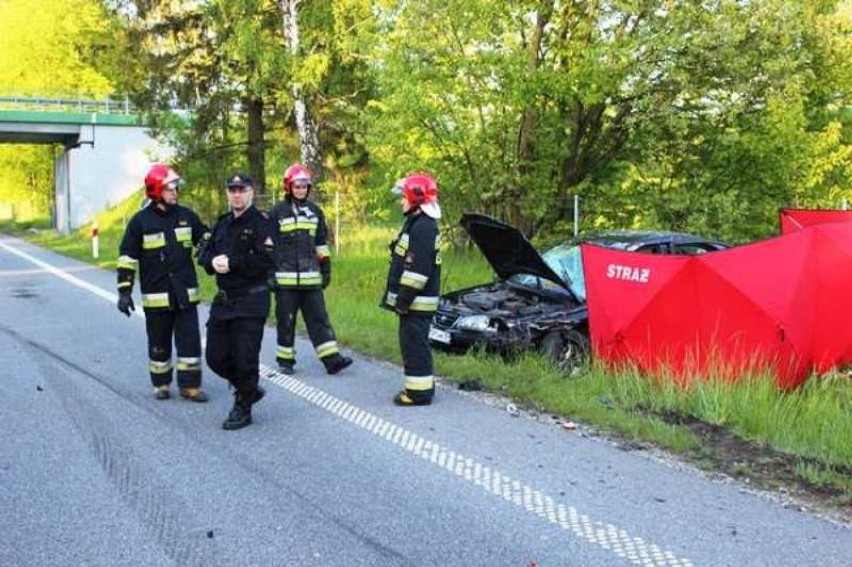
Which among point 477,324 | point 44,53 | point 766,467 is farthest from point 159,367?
point 44,53

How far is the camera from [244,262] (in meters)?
5.98

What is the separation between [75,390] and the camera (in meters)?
6.97

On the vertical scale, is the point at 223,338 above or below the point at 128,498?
A: above

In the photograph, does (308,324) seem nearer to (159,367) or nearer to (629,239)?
(159,367)

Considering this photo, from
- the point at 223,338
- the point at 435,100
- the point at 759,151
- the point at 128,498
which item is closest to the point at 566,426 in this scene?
the point at 223,338

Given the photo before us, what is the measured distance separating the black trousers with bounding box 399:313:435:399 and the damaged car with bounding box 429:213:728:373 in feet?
4.49

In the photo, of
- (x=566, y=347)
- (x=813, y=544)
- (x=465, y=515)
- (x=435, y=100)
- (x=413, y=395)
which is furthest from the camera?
(x=435, y=100)

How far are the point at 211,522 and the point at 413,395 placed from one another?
2589mm

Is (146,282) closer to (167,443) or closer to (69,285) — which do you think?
(167,443)

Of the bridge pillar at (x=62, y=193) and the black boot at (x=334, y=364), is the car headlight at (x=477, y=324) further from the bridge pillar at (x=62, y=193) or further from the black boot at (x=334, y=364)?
the bridge pillar at (x=62, y=193)

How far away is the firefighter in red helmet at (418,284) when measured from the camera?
6535mm

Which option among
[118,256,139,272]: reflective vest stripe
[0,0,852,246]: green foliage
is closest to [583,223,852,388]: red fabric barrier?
[118,256,139,272]: reflective vest stripe

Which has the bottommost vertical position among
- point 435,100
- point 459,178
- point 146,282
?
point 146,282

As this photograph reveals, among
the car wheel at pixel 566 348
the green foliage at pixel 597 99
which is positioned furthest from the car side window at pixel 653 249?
the green foliage at pixel 597 99
